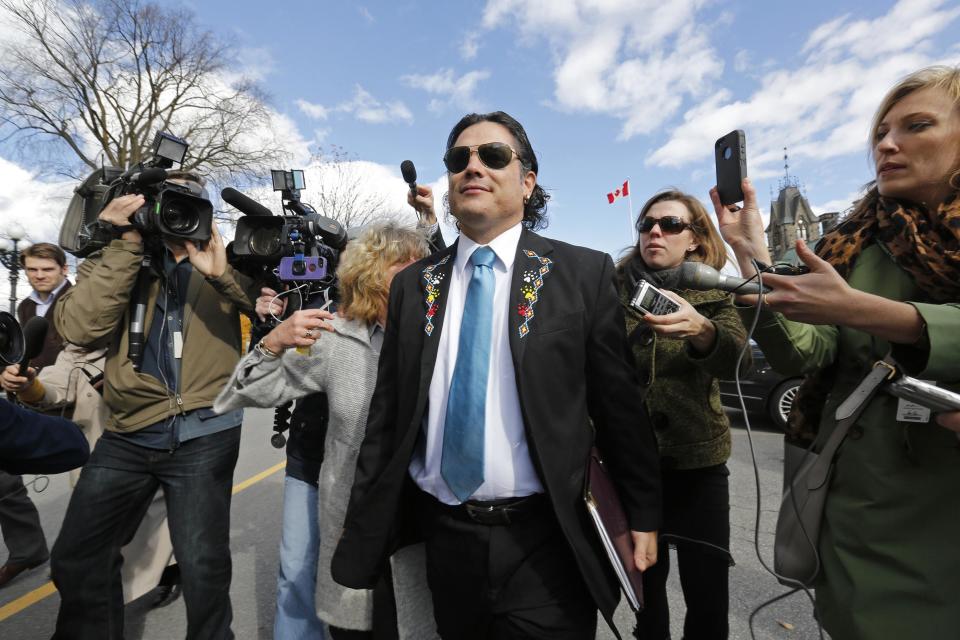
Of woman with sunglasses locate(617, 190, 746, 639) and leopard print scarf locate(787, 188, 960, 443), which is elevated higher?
leopard print scarf locate(787, 188, 960, 443)

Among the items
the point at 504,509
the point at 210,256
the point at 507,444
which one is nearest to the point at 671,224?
the point at 507,444

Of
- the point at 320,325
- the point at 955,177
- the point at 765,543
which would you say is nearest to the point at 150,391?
the point at 320,325

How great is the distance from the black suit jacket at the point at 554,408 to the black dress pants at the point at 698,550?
0.66m

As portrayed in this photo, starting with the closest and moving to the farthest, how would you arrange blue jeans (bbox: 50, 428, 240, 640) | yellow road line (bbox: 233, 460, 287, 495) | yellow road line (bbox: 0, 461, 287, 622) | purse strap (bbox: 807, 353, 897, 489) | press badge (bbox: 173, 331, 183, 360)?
purse strap (bbox: 807, 353, 897, 489)
blue jeans (bbox: 50, 428, 240, 640)
press badge (bbox: 173, 331, 183, 360)
yellow road line (bbox: 0, 461, 287, 622)
yellow road line (bbox: 233, 460, 287, 495)

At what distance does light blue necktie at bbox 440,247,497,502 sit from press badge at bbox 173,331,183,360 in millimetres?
1570

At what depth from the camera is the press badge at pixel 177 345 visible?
2.33m

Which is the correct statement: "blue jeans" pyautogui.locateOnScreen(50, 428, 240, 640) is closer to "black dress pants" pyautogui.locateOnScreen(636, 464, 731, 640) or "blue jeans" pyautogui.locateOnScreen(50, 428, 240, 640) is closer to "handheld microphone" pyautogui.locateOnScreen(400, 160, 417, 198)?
"handheld microphone" pyautogui.locateOnScreen(400, 160, 417, 198)

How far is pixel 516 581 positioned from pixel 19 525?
3.82 m

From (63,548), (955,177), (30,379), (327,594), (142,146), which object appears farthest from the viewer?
(142,146)

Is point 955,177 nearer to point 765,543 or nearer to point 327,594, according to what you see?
point 327,594

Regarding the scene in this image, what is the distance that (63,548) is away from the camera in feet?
6.76

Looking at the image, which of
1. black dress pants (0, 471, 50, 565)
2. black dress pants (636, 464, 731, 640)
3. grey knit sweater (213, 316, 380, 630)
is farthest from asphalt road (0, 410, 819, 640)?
grey knit sweater (213, 316, 380, 630)

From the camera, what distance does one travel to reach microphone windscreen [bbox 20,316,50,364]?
1743mm

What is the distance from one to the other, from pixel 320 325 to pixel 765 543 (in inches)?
136
